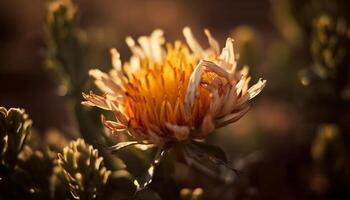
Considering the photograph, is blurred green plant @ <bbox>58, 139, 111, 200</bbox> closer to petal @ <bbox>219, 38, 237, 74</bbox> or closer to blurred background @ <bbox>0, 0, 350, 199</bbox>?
blurred background @ <bbox>0, 0, 350, 199</bbox>

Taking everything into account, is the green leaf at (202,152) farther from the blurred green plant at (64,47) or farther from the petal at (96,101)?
the blurred green plant at (64,47)

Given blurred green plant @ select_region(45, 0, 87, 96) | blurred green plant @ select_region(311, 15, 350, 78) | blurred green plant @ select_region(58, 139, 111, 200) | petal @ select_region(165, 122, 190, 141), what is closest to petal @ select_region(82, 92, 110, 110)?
blurred green plant @ select_region(58, 139, 111, 200)

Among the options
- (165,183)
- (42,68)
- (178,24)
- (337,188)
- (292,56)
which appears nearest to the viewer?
(165,183)

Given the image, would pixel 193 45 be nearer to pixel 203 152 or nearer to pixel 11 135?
pixel 203 152

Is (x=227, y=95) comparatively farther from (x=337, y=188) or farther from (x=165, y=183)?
(x=337, y=188)

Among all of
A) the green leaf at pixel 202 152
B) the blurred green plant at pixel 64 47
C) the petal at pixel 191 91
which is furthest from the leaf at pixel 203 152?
the blurred green plant at pixel 64 47

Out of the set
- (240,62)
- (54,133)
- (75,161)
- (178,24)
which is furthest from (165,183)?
(178,24)

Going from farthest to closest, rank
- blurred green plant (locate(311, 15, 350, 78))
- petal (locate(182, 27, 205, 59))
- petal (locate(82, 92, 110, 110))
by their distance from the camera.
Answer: blurred green plant (locate(311, 15, 350, 78)) → petal (locate(182, 27, 205, 59)) → petal (locate(82, 92, 110, 110))
